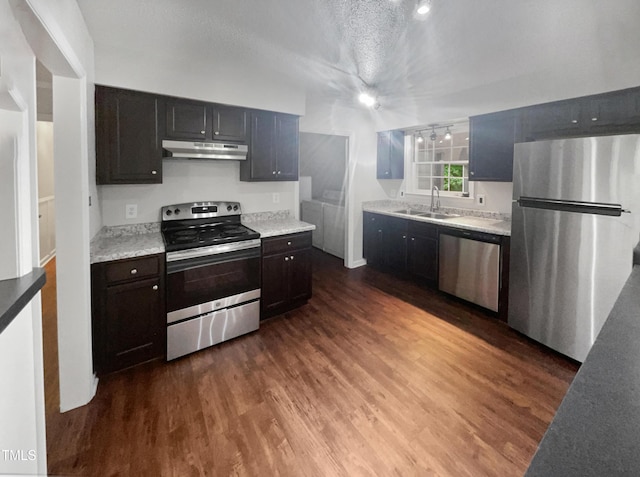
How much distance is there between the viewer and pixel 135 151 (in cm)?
249

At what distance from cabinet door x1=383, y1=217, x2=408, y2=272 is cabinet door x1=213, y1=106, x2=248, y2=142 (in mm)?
2351

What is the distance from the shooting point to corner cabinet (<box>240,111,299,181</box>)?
3.14 metres

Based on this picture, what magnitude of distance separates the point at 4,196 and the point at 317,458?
1.75m

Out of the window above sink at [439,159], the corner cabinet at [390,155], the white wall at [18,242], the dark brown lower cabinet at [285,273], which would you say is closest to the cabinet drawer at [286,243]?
the dark brown lower cabinet at [285,273]

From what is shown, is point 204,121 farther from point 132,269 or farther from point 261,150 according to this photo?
point 132,269

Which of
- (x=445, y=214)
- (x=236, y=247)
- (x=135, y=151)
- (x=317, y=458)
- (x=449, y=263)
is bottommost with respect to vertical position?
(x=317, y=458)

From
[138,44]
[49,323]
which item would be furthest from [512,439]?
[49,323]

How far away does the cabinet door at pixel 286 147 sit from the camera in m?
3.30

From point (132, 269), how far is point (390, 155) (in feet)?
12.8

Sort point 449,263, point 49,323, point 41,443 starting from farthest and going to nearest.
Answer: point 449,263, point 49,323, point 41,443

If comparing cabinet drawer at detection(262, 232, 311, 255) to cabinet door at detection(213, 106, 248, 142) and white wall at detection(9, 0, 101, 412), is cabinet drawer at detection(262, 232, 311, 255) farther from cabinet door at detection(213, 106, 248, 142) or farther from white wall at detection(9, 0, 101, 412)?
white wall at detection(9, 0, 101, 412)

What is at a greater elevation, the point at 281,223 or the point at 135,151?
the point at 135,151

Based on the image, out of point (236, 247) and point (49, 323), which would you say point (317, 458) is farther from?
point (49, 323)

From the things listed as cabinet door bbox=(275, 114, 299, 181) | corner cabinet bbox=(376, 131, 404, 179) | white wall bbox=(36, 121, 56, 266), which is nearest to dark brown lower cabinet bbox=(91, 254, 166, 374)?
cabinet door bbox=(275, 114, 299, 181)
